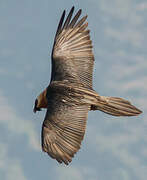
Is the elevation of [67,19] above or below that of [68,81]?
above

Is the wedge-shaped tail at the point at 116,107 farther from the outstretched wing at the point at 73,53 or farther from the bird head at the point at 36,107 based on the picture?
the bird head at the point at 36,107

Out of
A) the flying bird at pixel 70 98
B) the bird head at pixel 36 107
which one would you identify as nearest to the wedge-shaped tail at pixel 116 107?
the flying bird at pixel 70 98

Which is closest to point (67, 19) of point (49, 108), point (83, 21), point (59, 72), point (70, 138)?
Answer: point (83, 21)

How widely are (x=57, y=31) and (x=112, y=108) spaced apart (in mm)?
4311

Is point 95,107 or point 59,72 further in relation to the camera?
point 59,72

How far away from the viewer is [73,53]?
17312 millimetres

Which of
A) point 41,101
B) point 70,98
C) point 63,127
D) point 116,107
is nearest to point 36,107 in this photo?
Answer: point 41,101

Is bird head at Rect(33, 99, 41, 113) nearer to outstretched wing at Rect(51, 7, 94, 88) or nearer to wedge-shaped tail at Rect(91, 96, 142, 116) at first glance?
outstretched wing at Rect(51, 7, 94, 88)

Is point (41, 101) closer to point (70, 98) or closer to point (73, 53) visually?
point (70, 98)

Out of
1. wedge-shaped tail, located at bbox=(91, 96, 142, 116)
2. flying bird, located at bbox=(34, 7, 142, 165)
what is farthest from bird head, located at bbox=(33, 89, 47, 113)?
wedge-shaped tail, located at bbox=(91, 96, 142, 116)

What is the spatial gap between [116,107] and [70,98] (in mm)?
1416

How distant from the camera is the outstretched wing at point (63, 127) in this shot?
14258 mm

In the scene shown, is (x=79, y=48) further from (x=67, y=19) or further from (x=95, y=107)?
(x=95, y=107)

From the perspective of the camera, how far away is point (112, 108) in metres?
14.9
